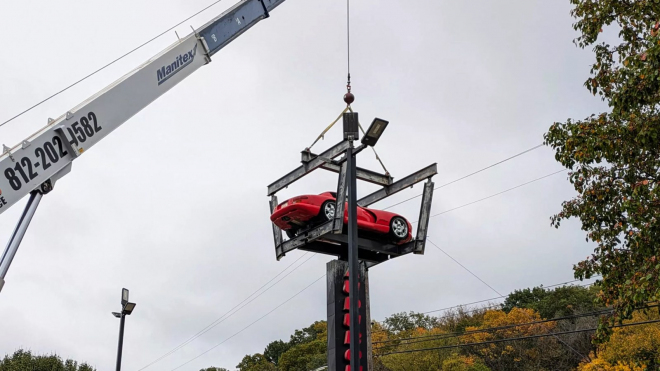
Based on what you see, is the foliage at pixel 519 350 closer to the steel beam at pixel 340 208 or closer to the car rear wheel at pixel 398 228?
the car rear wheel at pixel 398 228

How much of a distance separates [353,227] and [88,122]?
5.04m

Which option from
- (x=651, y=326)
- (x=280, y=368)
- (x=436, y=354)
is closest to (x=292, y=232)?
(x=651, y=326)

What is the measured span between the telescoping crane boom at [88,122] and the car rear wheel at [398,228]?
18.7 feet

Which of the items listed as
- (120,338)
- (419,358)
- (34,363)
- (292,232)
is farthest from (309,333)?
(292,232)

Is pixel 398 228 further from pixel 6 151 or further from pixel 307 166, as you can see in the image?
pixel 6 151

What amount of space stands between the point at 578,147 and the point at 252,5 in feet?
29.8

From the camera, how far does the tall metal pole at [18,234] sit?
8.84 meters

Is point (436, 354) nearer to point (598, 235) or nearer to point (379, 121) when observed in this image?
point (598, 235)

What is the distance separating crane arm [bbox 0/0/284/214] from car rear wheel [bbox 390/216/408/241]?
568 centimetres

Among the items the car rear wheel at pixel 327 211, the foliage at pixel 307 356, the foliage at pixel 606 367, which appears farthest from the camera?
the foliage at pixel 307 356

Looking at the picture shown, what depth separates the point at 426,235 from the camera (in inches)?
544

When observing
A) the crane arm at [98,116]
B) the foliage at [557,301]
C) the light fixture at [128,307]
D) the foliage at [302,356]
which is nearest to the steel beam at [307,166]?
the crane arm at [98,116]

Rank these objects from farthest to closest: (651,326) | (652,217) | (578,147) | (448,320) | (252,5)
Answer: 1. (448,320)
2. (651,326)
3. (252,5)
4. (578,147)
5. (652,217)

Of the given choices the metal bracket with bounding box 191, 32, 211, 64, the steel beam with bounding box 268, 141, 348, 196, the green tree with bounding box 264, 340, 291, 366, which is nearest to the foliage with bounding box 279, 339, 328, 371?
the green tree with bounding box 264, 340, 291, 366
